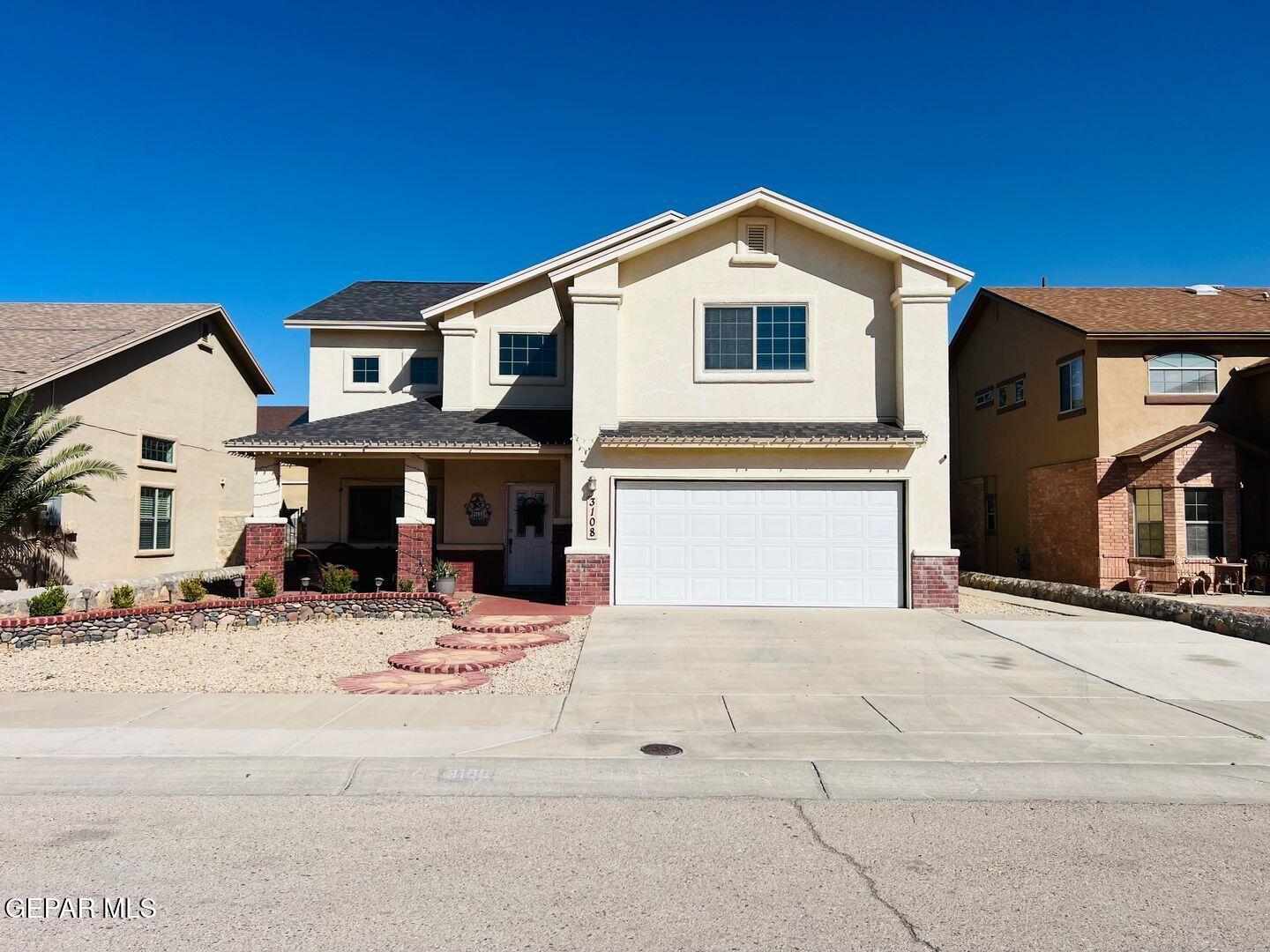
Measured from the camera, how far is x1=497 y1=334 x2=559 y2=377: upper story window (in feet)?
61.6

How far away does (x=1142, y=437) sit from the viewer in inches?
738

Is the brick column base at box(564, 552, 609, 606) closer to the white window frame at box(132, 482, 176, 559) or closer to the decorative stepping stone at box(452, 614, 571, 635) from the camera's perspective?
the decorative stepping stone at box(452, 614, 571, 635)

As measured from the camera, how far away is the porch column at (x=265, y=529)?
51.4 ft

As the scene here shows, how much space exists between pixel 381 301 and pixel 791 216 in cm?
1084

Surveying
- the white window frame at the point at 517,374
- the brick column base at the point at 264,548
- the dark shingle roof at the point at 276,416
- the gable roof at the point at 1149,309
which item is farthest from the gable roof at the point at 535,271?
the dark shingle roof at the point at 276,416

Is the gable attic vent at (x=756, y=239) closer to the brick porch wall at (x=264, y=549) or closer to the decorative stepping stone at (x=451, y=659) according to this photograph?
the decorative stepping stone at (x=451, y=659)

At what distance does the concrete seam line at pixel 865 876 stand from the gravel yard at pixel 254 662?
3.94 m

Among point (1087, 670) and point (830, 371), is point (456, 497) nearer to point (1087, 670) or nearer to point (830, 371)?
point (830, 371)

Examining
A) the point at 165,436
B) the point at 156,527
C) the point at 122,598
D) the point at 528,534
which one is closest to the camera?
the point at 122,598

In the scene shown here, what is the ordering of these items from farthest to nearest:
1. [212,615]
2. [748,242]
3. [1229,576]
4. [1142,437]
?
[1142,437], [1229,576], [748,242], [212,615]

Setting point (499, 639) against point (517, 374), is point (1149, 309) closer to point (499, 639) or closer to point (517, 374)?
point (517, 374)

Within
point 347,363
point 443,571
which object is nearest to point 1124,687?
point 443,571

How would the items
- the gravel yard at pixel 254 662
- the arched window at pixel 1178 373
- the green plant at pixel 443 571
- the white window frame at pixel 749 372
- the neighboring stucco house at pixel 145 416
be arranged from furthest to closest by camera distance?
the arched window at pixel 1178 373 → the neighboring stucco house at pixel 145 416 → the green plant at pixel 443 571 → the white window frame at pixel 749 372 → the gravel yard at pixel 254 662

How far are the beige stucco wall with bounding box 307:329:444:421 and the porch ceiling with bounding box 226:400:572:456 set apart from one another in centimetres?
146
